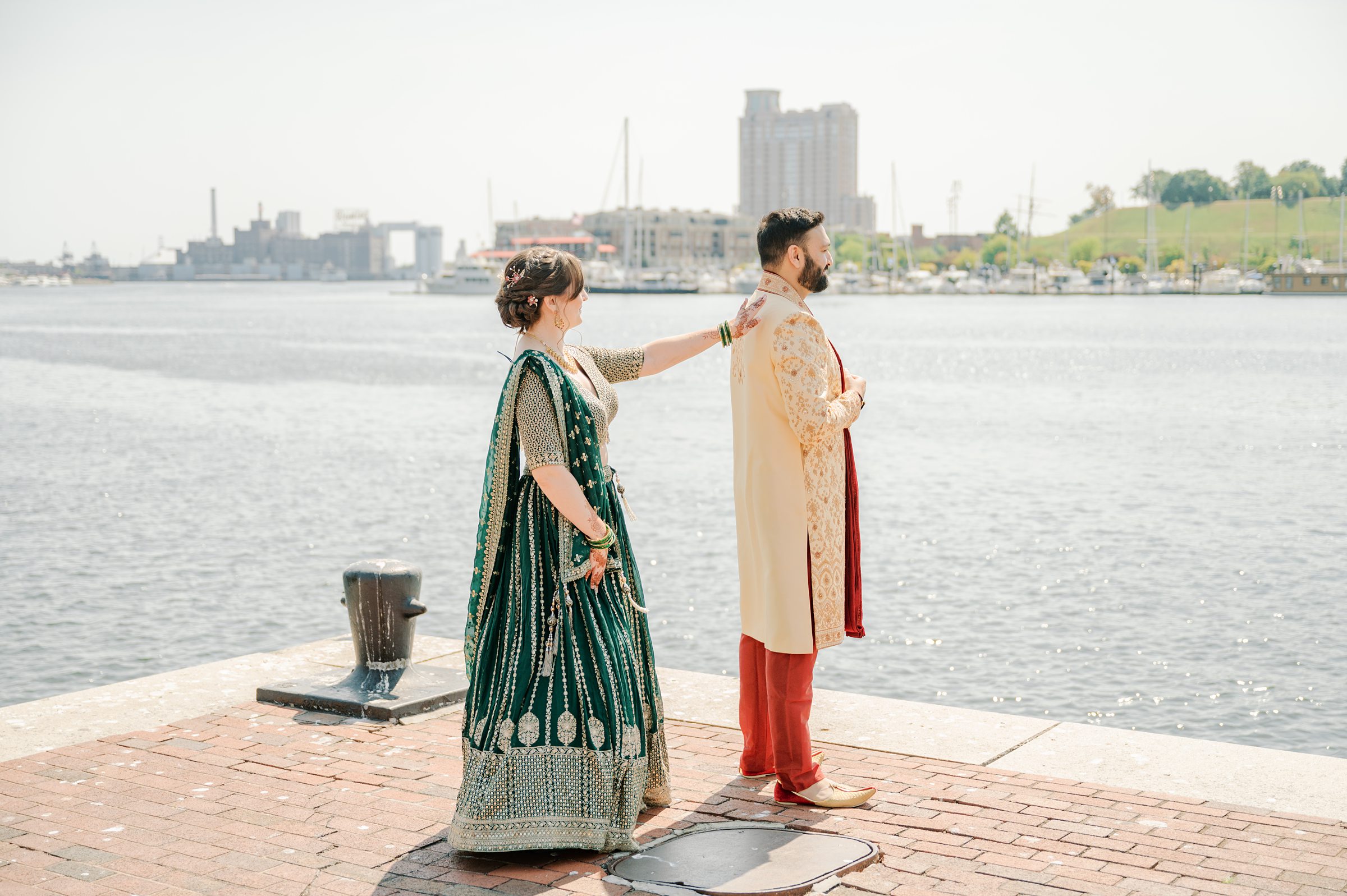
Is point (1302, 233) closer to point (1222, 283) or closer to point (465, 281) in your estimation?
point (1222, 283)

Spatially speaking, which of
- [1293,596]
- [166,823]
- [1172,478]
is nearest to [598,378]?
[166,823]

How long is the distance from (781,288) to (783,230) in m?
0.21

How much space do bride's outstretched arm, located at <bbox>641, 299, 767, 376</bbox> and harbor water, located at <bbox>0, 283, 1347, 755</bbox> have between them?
5418mm

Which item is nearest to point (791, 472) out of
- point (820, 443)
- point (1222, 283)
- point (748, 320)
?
point (820, 443)

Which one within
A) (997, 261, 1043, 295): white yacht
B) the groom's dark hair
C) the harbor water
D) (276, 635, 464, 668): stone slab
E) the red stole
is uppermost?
(997, 261, 1043, 295): white yacht

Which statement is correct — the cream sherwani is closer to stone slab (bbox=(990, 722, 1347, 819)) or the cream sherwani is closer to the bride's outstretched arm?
the bride's outstretched arm

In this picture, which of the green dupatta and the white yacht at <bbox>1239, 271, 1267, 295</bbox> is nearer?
the green dupatta

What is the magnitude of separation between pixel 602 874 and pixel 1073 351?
211ft

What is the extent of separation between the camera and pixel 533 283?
4605 mm

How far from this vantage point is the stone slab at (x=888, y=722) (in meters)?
5.82

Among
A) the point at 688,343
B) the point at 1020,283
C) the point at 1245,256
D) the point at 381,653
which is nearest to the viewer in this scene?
the point at 688,343

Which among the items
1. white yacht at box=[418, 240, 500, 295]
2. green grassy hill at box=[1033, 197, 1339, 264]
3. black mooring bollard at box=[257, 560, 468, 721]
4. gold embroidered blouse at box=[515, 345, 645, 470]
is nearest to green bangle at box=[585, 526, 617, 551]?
gold embroidered blouse at box=[515, 345, 645, 470]

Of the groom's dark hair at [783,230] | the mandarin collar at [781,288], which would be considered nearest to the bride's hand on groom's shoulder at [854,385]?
the mandarin collar at [781,288]

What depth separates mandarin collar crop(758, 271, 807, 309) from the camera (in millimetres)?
5090
